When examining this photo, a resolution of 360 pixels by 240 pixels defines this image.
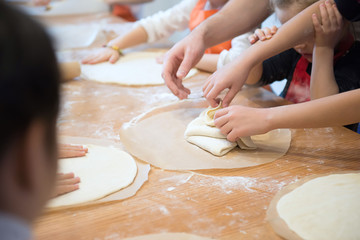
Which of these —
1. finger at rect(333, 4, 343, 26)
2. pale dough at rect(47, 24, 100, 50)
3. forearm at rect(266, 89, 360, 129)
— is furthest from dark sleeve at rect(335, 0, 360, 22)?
pale dough at rect(47, 24, 100, 50)

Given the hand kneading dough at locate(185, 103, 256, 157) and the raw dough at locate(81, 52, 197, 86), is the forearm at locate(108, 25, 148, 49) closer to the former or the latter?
the raw dough at locate(81, 52, 197, 86)

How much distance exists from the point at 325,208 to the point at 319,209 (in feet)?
0.04

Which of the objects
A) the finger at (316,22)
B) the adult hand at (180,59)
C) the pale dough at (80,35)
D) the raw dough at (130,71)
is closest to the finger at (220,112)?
the adult hand at (180,59)

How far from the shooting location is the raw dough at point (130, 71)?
1.62 metres

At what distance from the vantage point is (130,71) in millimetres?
1749

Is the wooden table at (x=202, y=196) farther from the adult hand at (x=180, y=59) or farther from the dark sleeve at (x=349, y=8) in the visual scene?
the dark sleeve at (x=349, y=8)

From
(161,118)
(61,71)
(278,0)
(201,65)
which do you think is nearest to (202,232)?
(61,71)

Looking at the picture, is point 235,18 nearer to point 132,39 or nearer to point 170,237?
point 132,39

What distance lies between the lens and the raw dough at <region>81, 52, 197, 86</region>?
1621mm

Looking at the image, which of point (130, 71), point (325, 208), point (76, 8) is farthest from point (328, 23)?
point (76, 8)

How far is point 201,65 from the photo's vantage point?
173 centimetres

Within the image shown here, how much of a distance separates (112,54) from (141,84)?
47 cm

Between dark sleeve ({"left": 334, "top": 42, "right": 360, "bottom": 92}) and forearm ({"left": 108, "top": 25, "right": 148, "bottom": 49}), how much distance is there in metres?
1.13

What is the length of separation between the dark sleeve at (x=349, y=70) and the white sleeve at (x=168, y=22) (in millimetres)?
1001
